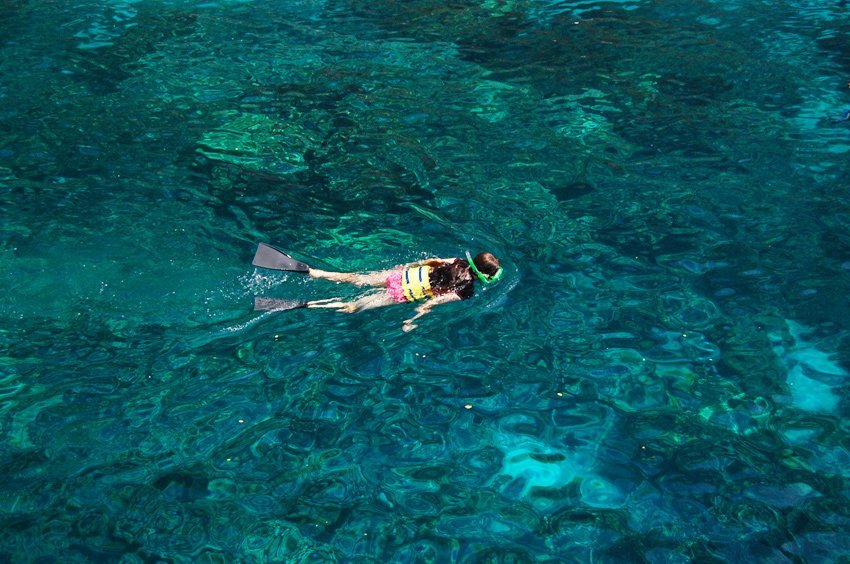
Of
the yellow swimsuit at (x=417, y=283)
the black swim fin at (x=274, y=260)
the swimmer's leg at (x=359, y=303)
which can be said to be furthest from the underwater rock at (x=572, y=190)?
the black swim fin at (x=274, y=260)

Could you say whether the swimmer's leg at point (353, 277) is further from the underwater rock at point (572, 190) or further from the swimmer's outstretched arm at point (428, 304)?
the underwater rock at point (572, 190)

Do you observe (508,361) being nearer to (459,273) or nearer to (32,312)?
(459,273)

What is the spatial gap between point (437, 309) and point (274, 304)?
1603 millimetres

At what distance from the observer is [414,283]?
6898mm

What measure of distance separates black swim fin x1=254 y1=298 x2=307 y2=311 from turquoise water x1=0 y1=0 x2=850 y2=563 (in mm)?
97

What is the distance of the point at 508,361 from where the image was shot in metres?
6.55

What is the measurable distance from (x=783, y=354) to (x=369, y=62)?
815 centimetres

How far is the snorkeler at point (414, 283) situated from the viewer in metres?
6.89

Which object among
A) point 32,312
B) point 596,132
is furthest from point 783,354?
point 32,312

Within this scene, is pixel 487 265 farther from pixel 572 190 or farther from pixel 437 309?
pixel 572 190

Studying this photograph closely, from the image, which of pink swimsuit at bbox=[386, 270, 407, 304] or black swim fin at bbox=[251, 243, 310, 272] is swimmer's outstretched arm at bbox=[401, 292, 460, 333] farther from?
black swim fin at bbox=[251, 243, 310, 272]

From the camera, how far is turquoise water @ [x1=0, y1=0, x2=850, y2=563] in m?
5.22

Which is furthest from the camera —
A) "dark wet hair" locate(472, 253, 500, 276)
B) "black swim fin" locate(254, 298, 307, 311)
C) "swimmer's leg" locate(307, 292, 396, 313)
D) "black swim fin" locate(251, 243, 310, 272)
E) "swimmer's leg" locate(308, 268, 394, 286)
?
"swimmer's leg" locate(308, 268, 394, 286)

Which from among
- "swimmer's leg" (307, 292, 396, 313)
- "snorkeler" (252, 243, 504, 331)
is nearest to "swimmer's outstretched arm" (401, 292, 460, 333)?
"snorkeler" (252, 243, 504, 331)
